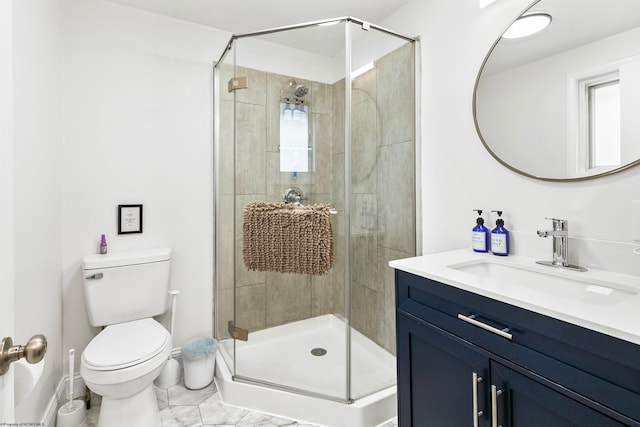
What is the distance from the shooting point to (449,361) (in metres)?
1.08

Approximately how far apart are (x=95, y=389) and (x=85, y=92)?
5.38 feet

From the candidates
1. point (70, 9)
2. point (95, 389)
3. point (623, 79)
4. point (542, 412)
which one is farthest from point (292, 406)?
point (70, 9)

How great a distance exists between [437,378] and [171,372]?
65.2 inches

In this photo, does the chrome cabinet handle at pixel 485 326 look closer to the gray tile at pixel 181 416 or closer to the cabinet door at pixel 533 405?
the cabinet door at pixel 533 405

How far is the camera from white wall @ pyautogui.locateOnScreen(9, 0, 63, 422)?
4.01 feet

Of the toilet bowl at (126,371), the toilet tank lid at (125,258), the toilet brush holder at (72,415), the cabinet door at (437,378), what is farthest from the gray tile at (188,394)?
the cabinet door at (437,378)

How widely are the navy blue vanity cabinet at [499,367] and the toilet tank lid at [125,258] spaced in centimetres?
148

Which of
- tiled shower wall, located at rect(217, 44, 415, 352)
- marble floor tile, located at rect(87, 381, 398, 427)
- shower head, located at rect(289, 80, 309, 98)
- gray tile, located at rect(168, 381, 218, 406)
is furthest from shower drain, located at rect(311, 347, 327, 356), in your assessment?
shower head, located at rect(289, 80, 309, 98)

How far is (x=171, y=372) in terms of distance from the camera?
196 centimetres

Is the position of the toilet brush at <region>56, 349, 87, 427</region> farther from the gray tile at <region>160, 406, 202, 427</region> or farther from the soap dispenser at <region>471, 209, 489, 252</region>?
the soap dispenser at <region>471, 209, 489, 252</region>

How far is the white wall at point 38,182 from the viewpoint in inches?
48.2

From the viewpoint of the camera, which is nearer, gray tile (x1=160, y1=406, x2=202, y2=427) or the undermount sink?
the undermount sink

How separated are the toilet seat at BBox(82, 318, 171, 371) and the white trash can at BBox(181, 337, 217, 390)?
34cm

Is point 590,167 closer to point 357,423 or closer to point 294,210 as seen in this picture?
point 294,210
